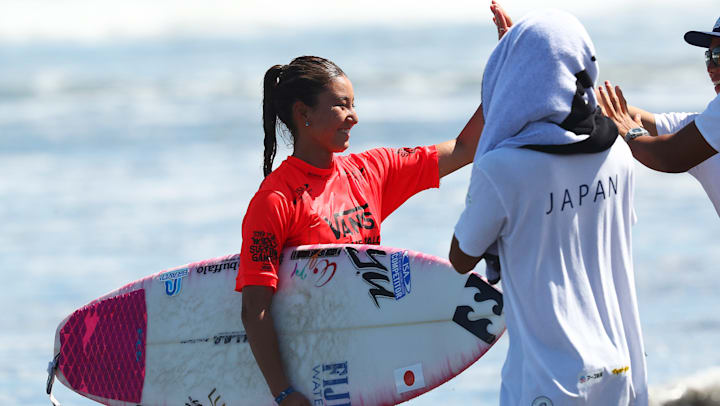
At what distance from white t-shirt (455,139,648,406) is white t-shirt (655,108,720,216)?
516 millimetres

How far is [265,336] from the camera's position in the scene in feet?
9.86

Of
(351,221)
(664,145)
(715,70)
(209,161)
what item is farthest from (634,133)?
(209,161)

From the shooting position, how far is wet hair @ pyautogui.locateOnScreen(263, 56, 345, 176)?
311 cm

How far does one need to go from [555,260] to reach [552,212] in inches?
4.7

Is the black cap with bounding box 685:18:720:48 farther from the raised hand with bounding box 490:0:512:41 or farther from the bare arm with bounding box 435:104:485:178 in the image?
the bare arm with bounding box 435:104:485:178

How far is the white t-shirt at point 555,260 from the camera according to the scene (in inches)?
85.1

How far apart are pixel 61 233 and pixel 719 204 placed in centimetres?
706

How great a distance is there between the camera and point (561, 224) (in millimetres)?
2199

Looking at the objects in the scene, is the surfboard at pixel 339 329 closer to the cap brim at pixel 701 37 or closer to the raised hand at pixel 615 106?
the raised hand at pixel 615 106

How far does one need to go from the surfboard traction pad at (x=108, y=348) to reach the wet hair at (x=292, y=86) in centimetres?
115

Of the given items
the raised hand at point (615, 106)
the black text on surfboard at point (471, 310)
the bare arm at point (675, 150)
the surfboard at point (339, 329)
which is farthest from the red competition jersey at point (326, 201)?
the bare arm at point (675, 150)

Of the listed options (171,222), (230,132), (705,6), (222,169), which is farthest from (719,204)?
(705,6)

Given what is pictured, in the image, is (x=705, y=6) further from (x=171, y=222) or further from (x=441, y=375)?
(x=441, y=375)

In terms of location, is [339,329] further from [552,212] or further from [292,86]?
[552,212]
